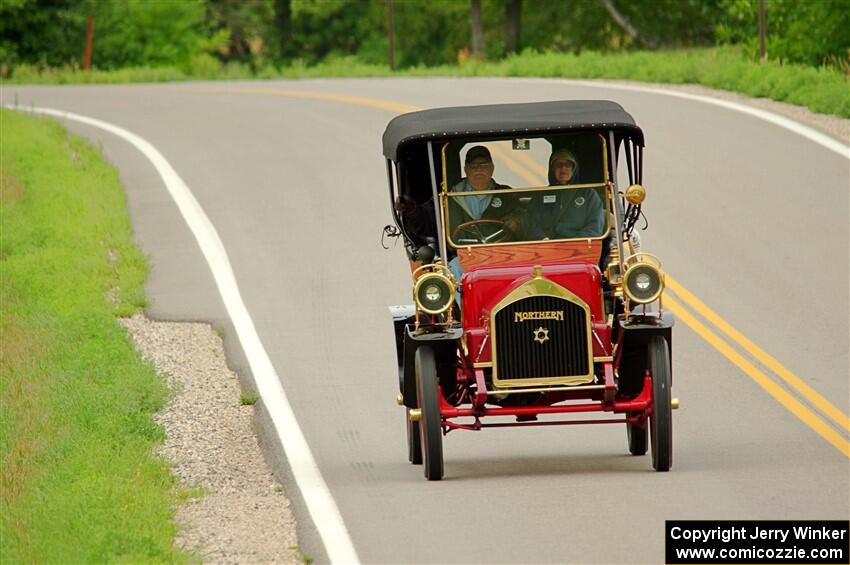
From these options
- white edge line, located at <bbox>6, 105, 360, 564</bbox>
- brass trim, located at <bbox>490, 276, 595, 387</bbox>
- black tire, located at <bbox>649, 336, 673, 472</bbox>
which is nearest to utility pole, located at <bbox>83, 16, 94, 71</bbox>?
white edge line, located at <bbox>6, 105, 360, 564</bbox>

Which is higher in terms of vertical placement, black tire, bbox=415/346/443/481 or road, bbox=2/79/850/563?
black tire, bbox=415/346/443/481

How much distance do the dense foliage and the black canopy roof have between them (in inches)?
1172

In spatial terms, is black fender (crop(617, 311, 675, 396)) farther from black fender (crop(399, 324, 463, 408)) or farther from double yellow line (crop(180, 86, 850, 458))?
double yellow line (crop(180, 86, 850, 458))

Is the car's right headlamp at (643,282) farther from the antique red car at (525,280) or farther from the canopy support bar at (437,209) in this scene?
the canopy support bar at (437,209)

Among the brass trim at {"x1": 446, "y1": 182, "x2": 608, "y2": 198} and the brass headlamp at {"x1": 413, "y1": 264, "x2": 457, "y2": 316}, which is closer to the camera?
the brass headlamp at {"x1": 413, "y1": 264, "x2": 457, "y2": 316}

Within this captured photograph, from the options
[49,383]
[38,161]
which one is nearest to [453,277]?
[49,383]

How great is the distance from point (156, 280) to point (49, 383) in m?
4.46

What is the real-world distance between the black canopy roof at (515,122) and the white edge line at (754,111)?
12.1 m

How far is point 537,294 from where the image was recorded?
9.80m

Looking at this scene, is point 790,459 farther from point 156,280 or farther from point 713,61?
point 713,61

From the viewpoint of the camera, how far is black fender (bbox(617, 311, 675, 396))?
32.6ft

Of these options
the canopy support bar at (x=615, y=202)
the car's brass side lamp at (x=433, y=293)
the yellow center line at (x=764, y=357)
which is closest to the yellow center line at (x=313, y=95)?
the yellow center line at (x=764, y=357)

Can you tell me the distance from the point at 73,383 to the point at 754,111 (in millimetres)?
15811

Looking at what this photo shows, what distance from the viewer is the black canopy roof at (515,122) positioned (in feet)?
34.5
